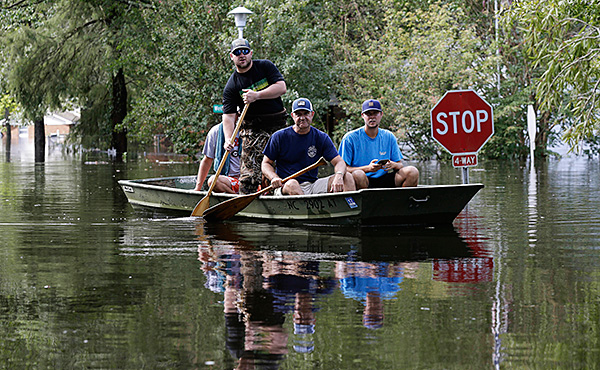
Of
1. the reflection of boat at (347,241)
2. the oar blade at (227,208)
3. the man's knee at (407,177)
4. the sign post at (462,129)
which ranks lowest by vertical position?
the reflection of boat at (347,241)

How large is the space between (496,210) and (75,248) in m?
6.37

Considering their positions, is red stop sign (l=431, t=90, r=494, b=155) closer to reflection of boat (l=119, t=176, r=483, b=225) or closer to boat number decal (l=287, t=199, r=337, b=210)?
reflection of boat (l=119, t=176, r=483, b=225)

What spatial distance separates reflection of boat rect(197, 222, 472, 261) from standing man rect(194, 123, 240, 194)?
3.89ft

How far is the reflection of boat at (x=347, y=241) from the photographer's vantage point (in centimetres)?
888

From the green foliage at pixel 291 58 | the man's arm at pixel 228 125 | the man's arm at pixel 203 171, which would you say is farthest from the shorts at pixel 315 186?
the green foliage at pixel 291 58

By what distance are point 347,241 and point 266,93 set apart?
2798 millimetres

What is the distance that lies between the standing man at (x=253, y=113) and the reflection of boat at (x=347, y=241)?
0.83 metres

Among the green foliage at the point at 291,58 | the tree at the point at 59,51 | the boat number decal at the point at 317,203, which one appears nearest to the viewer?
the boat number decal at the point at 317,203

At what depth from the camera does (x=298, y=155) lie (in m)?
11.7

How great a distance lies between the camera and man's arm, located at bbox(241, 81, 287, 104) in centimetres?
1198

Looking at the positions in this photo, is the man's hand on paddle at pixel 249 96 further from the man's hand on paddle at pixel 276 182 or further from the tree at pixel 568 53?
the tree at pixel 568 53

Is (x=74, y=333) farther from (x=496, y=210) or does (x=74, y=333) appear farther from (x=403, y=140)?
(x=403, y=140)

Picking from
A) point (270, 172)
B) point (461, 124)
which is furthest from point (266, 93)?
point (461, 124)

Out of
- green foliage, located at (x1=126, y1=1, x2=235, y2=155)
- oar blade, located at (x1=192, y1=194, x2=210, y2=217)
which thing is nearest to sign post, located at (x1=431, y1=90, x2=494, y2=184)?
oar blade, located at (x1=192, y1=194, x2=210, y2=217)
